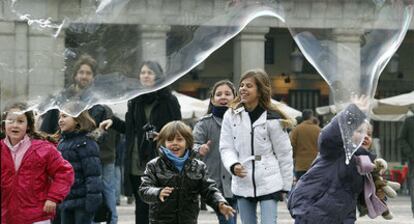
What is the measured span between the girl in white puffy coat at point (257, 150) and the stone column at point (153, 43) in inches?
27.3

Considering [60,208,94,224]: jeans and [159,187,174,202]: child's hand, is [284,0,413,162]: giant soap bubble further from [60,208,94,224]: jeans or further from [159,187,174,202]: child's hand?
[60,208,94,224]: jeans

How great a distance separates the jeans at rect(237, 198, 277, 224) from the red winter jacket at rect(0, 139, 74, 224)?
4.98 ft

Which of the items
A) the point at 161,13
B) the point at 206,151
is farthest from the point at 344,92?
the point at 206,151

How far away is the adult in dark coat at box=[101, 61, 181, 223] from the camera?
9684 millimetres

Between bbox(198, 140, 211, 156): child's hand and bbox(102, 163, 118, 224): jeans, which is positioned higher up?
bbox(198, 140, 211, 156): child's hand

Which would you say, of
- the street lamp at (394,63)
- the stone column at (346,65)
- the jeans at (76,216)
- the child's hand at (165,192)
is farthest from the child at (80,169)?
the street lamp at (394,63)

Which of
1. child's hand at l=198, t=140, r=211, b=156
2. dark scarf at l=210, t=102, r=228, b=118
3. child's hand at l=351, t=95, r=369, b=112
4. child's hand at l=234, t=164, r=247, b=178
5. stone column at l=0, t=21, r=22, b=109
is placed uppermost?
stone column at l=0, t=21, r=22, b=109

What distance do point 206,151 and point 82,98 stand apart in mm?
1450

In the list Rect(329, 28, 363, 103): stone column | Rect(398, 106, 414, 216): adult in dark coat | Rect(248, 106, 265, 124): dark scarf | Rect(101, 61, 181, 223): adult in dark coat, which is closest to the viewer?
Rect(329, 28, 363, 103): stone column

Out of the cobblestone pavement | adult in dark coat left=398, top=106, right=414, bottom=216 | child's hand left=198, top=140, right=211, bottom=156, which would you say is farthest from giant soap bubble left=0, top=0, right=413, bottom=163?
adult in dark coat left=398, top=106, right=414, bottom=216

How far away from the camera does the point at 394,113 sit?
2731 centimetres

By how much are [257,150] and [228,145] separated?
0.89 feet

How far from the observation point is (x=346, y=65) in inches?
313

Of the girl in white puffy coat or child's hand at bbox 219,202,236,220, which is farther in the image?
the girl in white puffy coat
